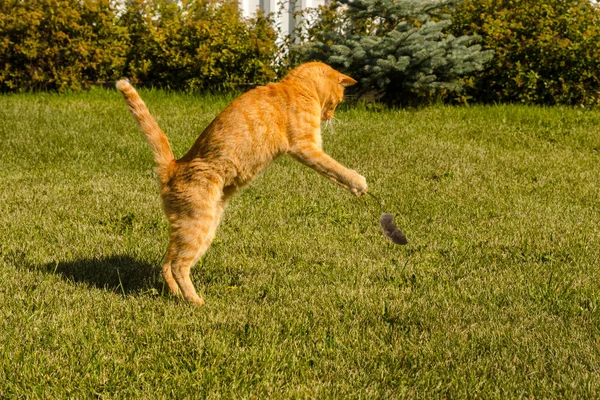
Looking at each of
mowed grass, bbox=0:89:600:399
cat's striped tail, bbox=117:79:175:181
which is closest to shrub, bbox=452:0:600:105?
mowed grass, bbox=0:89:600:399

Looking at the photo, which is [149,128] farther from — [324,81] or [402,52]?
[402,52]

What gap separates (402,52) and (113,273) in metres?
5.88

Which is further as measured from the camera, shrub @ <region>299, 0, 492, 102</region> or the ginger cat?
shrub @ <region>299, 0, 492, 102</region>

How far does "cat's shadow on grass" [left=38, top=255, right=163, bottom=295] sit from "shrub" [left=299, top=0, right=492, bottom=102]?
17.4 feet

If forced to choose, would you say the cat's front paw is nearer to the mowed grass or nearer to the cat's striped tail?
the mowed grass

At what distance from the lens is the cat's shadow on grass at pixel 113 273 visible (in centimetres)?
431

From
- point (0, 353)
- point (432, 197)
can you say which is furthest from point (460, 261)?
point (0, 353)

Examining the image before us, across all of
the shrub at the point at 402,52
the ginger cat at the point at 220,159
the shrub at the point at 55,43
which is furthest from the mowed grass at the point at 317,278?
the shrub at the point at 55,43

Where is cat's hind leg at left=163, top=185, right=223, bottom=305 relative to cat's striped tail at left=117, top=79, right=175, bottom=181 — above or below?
below

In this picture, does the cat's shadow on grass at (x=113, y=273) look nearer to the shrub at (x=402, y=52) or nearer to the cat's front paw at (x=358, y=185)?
the cat's front paw at (x=358, y=185)

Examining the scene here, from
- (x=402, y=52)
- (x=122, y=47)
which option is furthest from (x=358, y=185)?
(x=122, y=47)

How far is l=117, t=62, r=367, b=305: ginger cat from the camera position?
3939mm

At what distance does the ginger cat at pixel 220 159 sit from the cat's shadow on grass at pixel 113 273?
0.28 metres

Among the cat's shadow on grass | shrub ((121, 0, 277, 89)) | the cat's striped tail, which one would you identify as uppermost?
the cat's striped tail
